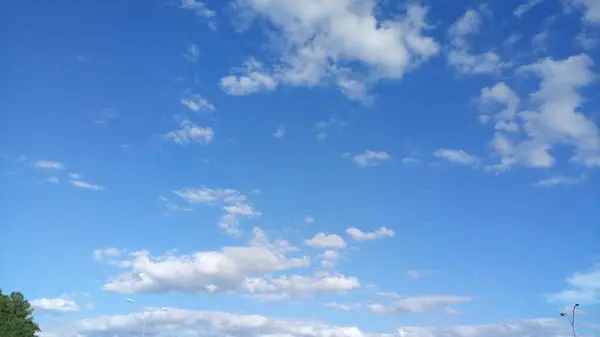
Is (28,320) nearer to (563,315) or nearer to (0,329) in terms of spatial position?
(0,329)

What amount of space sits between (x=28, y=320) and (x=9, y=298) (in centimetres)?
522

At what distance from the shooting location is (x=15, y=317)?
10119 cm

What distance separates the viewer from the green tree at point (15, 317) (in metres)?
96.6

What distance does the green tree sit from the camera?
9656cm

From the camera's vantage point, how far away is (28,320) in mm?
104125

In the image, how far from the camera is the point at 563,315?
3679 inches

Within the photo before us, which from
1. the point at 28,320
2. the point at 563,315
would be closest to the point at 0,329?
the point at 28,320

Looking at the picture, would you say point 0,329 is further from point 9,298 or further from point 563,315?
point 563,315

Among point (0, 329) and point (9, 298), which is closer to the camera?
point (0, 329)

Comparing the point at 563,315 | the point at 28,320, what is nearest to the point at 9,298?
the point at 28,320

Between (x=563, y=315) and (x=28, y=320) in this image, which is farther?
(x=28, y=320)

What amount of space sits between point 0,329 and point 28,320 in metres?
9.87

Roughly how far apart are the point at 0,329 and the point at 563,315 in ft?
294

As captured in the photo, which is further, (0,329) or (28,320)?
(28,320)
